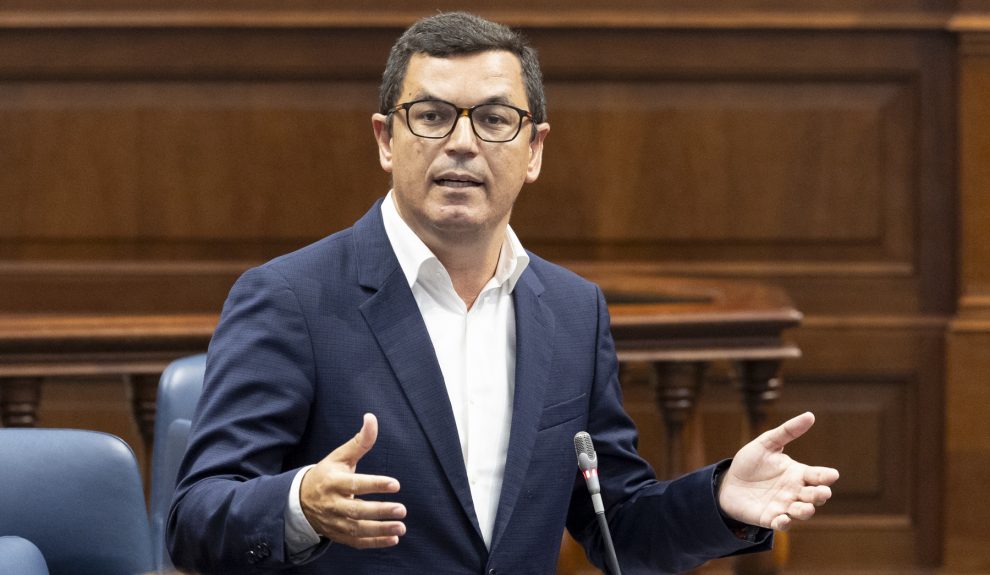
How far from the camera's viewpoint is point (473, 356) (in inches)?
65.3

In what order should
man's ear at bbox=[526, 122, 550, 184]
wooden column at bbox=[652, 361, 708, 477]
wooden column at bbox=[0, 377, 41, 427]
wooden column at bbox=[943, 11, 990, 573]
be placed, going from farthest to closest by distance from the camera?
wooden column at bbox=[943, 11, 990, 573], wooden column at bbox=[652, 361, 708, 477], wooden column at bbox=[0, 377, 41, 427], man's ear at bbox=[526, 122, 550, 184]

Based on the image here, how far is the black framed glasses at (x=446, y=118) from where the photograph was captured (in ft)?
5.23

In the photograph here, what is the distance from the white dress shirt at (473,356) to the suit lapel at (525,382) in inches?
1.0

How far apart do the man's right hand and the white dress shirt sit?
11.7 inches

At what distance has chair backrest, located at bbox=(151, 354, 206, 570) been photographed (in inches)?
77.8

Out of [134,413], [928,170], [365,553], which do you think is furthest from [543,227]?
[365,553]

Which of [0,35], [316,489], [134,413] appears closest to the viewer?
[316,489]

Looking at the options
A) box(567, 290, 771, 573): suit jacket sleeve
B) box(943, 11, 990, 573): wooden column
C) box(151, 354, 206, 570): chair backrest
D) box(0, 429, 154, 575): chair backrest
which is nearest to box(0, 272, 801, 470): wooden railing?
box(151, 354, 206, 570): chair backrest

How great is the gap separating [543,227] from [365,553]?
2390 mm

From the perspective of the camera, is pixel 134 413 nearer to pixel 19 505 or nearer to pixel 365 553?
pixel 19 505

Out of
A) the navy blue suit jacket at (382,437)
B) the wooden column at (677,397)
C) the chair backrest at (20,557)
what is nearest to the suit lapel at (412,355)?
the navy blue suit jacket at (382,437)

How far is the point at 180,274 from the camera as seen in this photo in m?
3.86

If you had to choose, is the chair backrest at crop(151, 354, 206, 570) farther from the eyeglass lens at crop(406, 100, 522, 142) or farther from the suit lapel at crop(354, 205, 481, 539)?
the eyeglass lens at crop(406, 100, 522, 142)

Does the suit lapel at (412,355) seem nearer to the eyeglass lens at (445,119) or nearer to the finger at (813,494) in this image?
the eyeglass lens at (445,119)
